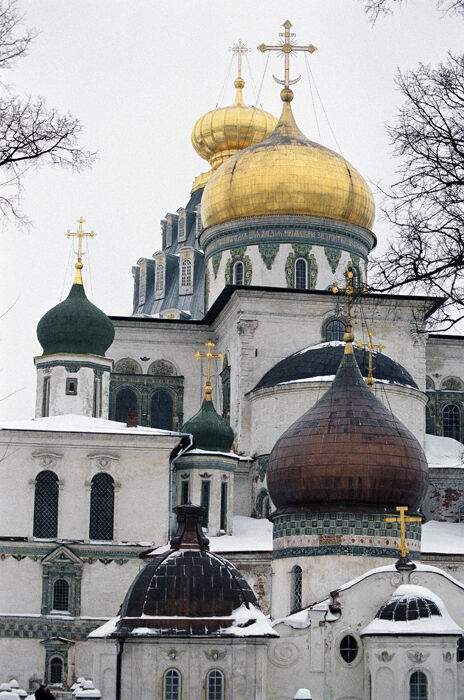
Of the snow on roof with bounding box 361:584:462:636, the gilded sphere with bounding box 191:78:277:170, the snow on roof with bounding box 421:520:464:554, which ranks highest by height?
the gilded sphere with bounding box 191:78:277:170

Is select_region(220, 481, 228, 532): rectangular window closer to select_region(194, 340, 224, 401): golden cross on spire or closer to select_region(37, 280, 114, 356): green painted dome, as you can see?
select_region(194, 340, 224, 401): golden cross on spire

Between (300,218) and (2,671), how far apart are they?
14.5 metres

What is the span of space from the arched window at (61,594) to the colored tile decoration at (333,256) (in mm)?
11751

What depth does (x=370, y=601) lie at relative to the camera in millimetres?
24766

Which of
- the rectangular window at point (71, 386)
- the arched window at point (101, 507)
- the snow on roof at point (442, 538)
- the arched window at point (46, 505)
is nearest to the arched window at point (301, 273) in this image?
the rectangular window at point (71, 386)

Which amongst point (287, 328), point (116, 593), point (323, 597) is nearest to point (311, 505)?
point (323, 597)

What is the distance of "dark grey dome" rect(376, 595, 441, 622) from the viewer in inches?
938

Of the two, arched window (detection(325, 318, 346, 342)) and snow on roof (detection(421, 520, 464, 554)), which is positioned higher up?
arched window (detection(325, 318, 346, 342))

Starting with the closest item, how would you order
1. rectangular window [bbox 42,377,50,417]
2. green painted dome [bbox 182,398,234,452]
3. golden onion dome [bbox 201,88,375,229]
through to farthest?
green painted dome [bbox 182,398,234,452]
rectangular window [bbox 42,377,50,417]
golden onion dome [bbox 201,88,375,229]

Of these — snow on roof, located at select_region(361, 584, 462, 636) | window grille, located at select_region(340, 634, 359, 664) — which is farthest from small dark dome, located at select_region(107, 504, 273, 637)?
snow on roof, located at select_region(361, 584, 462, 636)

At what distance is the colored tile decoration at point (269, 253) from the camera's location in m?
38.2

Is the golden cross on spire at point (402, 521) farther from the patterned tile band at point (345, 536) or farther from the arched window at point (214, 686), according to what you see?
the arched window at point (214, 686)

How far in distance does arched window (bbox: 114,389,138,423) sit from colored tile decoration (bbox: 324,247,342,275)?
256 inches

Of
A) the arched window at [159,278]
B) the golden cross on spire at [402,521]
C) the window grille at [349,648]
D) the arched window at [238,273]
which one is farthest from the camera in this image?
the arched window at [159,278]
